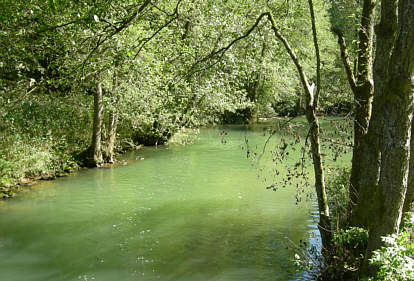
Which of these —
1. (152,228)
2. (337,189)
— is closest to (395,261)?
(337,189)

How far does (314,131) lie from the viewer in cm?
634

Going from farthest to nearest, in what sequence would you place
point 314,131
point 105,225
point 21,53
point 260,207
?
1. point 260,207
2. point 105,225
3. point 21,53
4. point 314,131

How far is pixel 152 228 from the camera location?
10039 mm

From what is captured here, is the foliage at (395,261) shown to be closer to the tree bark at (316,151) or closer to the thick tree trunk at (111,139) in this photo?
the tree bark at (316,151)

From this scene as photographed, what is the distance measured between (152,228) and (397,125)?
715 centimetres

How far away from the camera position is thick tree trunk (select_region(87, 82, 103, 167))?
17.9 meters

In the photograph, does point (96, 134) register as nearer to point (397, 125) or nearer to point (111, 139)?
point (111, 139)

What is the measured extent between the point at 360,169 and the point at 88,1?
5.52 meters

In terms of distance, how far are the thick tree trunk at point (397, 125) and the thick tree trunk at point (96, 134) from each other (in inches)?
595

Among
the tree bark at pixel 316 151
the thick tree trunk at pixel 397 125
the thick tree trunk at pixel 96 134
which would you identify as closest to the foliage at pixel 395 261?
the thick tree trunk at pixel 397 125

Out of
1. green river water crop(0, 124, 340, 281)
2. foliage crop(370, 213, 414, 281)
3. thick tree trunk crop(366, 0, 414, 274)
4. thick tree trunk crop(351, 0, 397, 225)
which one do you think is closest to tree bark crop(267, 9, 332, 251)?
thick tree trunk crop(351, 0, 397, 225)

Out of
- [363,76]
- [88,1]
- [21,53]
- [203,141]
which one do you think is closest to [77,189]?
[21,53]

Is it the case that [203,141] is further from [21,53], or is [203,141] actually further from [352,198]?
[352,198]

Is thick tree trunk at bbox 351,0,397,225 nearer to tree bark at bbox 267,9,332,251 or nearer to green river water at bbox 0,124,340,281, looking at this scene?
tree bark at bbox 267,9,332,251
